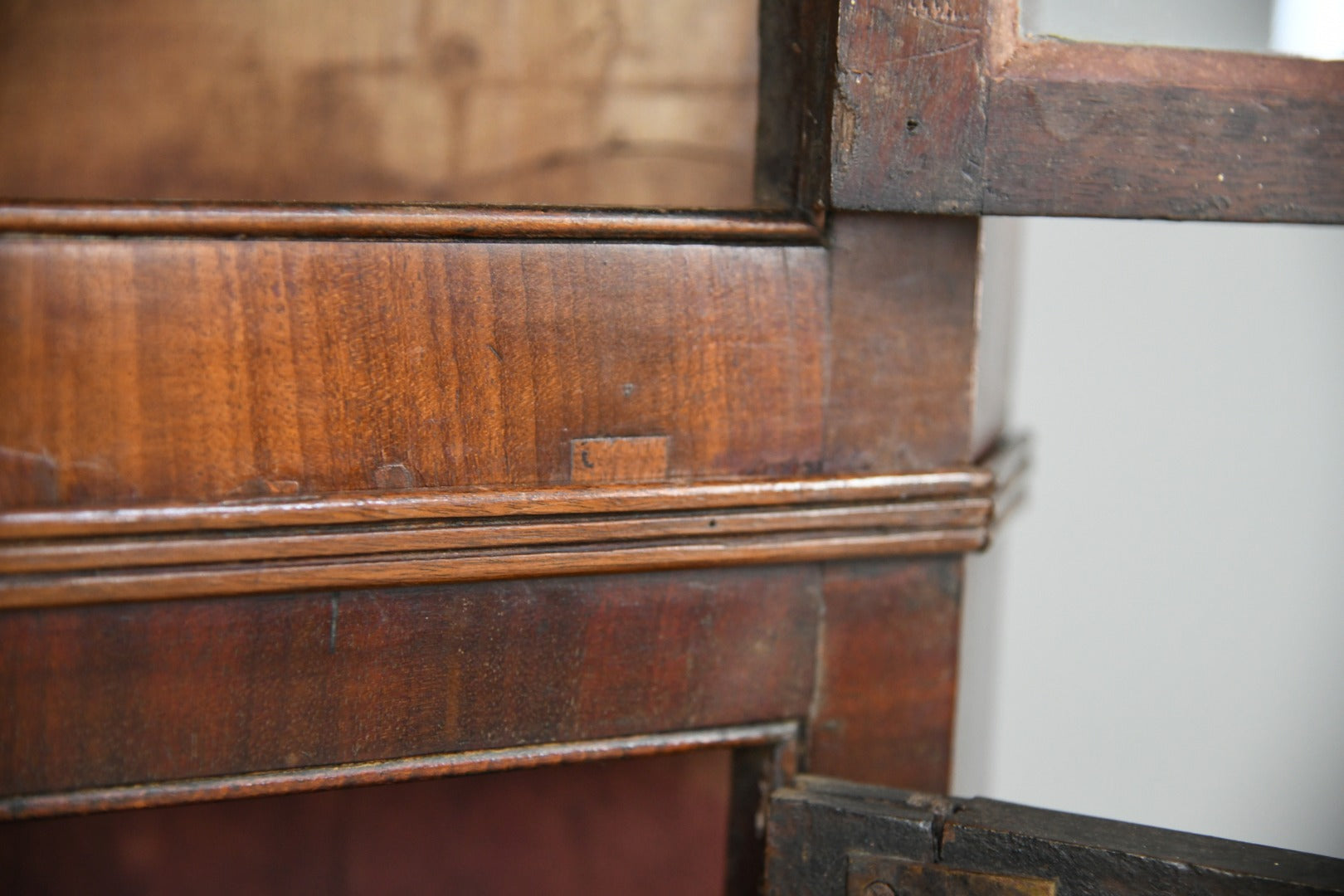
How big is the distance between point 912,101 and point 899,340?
5.5 inches

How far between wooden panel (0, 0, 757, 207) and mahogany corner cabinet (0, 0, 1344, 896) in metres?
0.25

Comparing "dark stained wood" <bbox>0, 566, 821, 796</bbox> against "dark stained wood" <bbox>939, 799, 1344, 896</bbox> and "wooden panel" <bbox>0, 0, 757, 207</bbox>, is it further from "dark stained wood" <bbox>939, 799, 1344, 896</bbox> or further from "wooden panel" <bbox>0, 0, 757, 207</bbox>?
"wooden panel" <bbox>0, 0, 757, 207</bbox>

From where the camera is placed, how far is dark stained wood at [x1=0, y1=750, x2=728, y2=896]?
79 centimetres

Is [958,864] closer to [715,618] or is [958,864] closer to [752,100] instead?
[715,618]

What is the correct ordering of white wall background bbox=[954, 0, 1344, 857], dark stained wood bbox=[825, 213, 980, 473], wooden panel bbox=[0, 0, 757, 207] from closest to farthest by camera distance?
dark stained wood bbox=[825, 213, 980, 473], wooden panel bbox=[0, 0, 757, 207], white wall background bbox=[954, 0, 1344, 857]

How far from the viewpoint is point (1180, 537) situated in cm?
121

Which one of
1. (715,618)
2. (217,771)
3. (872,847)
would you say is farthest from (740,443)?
(217,771)

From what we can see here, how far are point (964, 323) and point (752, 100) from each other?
350 mm

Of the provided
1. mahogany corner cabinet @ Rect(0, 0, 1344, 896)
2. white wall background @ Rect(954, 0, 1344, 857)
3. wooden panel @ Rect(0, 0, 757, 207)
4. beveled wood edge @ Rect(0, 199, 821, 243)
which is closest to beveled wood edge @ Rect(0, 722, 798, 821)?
mahogany corner cabinet @ Rect(0, 0, 1344, 896)

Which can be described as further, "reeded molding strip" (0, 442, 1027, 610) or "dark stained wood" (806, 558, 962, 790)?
"dark stained wood" (806, 558, 962, 790)

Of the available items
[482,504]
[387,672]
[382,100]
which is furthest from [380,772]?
[382,100]

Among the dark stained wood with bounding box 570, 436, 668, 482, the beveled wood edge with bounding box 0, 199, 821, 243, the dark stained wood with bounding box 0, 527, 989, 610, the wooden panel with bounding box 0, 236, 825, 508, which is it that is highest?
the beveled wood edge with bounding box 0, 199, 821, 243

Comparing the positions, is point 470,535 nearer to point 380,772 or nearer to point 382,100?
point 380,772

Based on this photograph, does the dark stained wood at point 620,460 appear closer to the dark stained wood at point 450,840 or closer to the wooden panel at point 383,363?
the wooden panel at point 383,363
